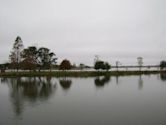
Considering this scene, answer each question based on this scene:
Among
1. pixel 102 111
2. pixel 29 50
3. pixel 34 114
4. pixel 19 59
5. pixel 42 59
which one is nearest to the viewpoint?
pixel 34 114

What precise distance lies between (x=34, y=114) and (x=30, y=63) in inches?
1813

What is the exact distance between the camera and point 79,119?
29.9ft

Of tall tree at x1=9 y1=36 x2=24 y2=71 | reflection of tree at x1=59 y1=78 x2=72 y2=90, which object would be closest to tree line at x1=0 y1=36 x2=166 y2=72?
tall tree at x1=9 y1=36 x2=24 y2=71

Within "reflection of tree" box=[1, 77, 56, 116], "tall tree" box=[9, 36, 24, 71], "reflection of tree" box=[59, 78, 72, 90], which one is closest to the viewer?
"reflection of tree" box=[1, 77, 56, 116]

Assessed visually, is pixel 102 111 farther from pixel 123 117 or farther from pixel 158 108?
pixel 158 108

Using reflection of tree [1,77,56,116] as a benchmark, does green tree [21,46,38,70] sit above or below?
Result: above

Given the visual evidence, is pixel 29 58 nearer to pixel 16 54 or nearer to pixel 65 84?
pixel 16 54

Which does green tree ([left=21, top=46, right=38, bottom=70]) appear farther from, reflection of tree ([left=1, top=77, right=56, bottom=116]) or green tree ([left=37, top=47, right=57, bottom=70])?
reflection of tree ([left=1, top=77, right=56, bottom=116])

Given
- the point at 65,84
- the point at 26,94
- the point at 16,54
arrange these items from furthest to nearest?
the point at 16,54 → the point at 65,84 → the point at 26,94

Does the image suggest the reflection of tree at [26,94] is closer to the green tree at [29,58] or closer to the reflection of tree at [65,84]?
the reflection of tree at [65,84]

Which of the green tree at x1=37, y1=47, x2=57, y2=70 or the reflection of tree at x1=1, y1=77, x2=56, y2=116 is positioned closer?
the reflection of tree at x1=1, y1=77, x2=56, y2=116

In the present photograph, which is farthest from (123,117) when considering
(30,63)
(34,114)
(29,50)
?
(29,50)

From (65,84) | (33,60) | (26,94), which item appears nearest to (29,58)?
(33,60)

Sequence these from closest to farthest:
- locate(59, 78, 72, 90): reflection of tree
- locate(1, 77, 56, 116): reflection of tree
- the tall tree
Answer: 1. locate(1, 77, 56, 116): reflection of tree
2. locate(59, 78, 72, 90): reflection of tree
3. the tall tree
